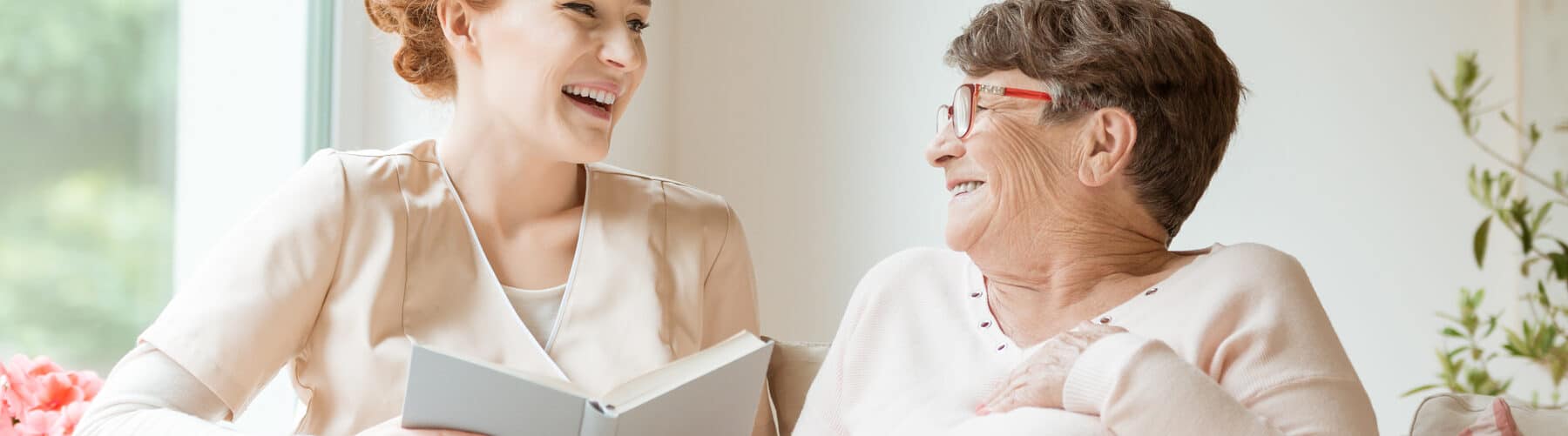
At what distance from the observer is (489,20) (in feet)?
5.69

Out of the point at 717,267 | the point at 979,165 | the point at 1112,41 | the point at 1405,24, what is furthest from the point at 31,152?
the point at 1405,24

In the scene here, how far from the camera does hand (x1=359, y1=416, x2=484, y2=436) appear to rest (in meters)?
1.33

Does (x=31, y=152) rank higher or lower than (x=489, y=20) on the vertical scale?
lower

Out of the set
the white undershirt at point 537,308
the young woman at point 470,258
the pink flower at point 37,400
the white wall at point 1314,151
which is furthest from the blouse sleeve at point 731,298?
the white wall at point 1314,151

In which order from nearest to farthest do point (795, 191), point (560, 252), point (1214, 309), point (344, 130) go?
point (1214, 309) < point (560, 252) < point (344, 130) < point (795, 191)

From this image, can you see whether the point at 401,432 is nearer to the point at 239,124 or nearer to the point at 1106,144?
the point at 1106,144

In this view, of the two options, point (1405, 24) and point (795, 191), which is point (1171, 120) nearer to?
point (1405, 24)

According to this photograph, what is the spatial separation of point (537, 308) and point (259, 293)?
374mm

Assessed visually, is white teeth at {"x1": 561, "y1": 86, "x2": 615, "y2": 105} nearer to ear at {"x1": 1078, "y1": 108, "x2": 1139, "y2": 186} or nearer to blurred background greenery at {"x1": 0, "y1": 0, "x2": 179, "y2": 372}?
ear at {"x1": 1078, "y1": 108, "x2": 1139, "y2": 186}

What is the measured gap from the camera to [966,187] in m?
1.58

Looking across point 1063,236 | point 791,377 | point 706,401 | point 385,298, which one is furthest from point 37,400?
point 1063,236

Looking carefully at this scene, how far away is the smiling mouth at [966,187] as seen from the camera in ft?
5.10

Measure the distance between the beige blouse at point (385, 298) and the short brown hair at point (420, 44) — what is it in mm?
114

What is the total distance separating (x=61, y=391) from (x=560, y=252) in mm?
693
